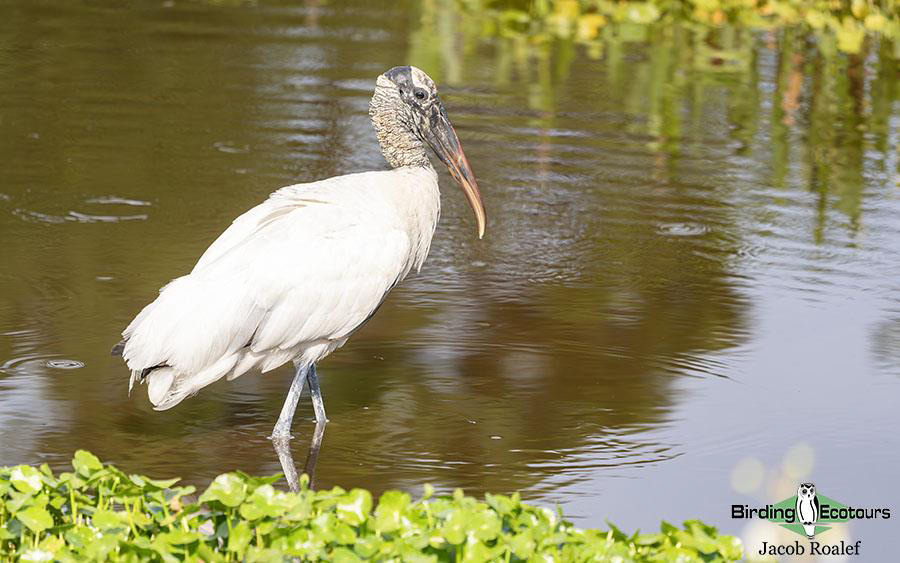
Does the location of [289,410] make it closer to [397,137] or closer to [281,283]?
[281,283]

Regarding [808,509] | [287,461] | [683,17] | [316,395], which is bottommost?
[808,509]

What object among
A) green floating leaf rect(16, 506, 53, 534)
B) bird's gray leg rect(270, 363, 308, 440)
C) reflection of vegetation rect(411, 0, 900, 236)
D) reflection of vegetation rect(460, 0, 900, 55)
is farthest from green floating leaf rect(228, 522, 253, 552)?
reflection of vegetation rect(460, 0, 900, 55)

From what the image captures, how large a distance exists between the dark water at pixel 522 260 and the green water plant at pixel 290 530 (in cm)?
119

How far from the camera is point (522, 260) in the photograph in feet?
28.6

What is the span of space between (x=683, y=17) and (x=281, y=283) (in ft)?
38.7

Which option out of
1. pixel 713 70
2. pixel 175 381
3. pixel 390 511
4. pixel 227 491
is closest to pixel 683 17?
pixel 713 70

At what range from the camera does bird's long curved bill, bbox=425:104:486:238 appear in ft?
21.3

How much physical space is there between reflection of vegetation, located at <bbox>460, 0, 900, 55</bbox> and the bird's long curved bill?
9100mm

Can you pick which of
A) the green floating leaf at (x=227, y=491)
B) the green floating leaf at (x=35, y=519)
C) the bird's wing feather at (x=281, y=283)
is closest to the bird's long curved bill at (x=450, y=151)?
the bird's wing feather at (x=281, y=283)

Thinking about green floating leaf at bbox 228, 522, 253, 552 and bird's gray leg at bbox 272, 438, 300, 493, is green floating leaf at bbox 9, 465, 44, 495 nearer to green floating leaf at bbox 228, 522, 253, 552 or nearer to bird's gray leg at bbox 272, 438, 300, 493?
green floating leaf at bbox 228, 522, 253, 552

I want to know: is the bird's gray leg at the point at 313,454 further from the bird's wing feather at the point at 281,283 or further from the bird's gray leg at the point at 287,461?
the bird's wing feather at the point at 281,283

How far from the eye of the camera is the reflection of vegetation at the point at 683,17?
52.1 feet

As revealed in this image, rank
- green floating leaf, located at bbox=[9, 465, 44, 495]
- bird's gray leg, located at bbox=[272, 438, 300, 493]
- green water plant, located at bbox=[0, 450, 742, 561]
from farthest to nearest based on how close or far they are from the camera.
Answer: bird's gray leg, located at bbox=[272, 438, 300, 493]
green floating leaf, located at bbox=[9, 465, 44, 495]
green water plant, located at bbox=[0, 450, 742, 561]

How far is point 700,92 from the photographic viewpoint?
1328 centimetres
